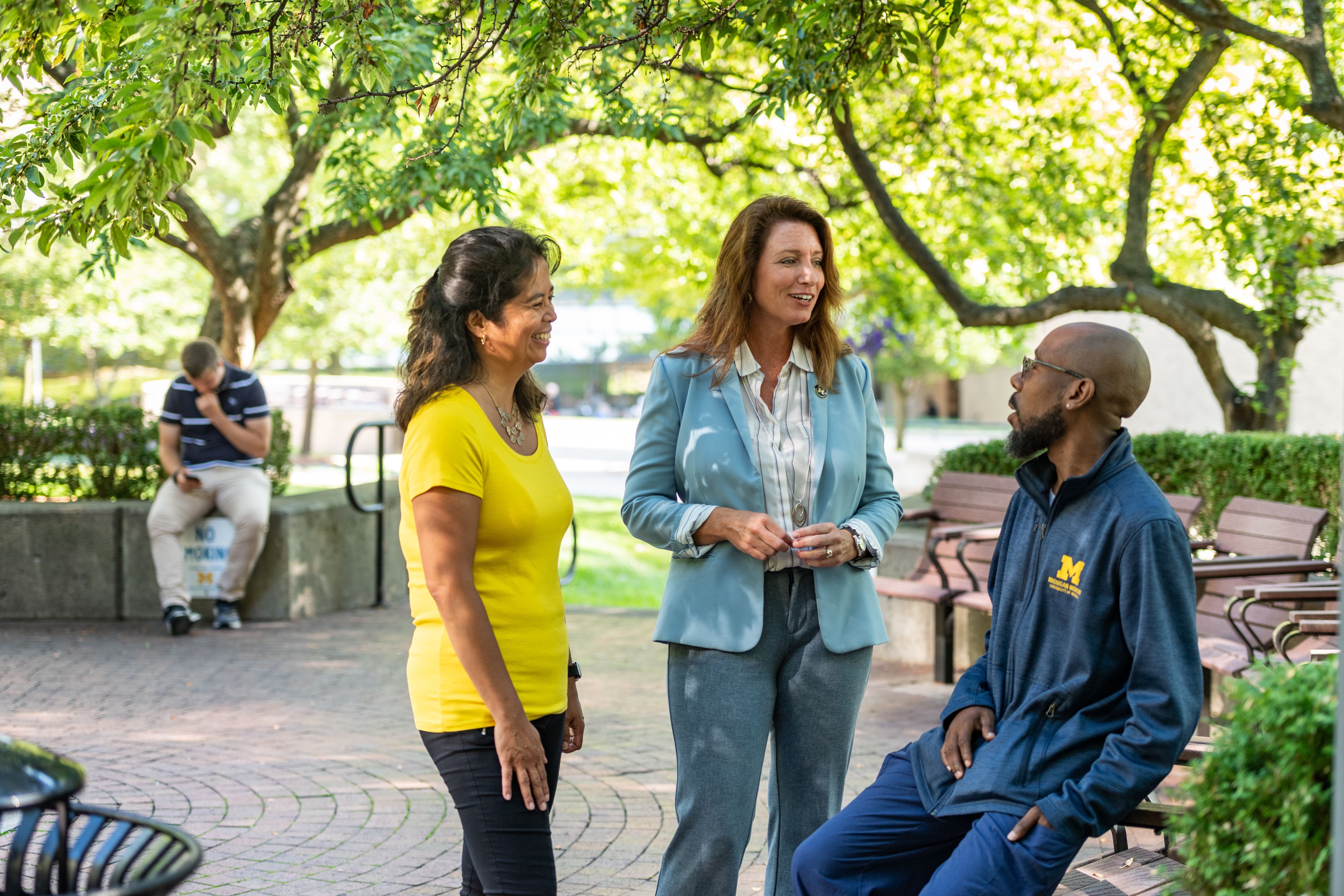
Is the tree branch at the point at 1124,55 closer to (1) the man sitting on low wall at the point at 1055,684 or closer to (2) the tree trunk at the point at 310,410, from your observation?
(1) the man sitting on low wall at the point at 1055,684

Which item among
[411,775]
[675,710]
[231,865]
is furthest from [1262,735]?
[411,775]

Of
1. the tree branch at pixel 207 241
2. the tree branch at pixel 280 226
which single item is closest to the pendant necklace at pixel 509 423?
the tree branch at pixel 280 226

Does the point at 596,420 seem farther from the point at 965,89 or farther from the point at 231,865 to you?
the point at 231,865

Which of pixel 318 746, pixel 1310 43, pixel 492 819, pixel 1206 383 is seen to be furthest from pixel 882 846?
pixel 1206 383

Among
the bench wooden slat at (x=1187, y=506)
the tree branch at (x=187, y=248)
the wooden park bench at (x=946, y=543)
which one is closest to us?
the bench wooden slat at (x=1187, y=506)

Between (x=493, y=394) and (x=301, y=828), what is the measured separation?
278 cm

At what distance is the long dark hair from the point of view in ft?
8.83

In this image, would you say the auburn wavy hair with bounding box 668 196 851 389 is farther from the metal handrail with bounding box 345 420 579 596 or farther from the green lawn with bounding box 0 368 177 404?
the green lawn with bounding box 0 368 177 404

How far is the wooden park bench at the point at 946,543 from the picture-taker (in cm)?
702

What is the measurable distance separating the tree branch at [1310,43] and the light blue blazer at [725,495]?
4.82 meters

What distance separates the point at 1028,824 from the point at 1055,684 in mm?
308

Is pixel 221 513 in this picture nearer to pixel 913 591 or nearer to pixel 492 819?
pixel 913 591

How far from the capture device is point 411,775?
5.46 metres

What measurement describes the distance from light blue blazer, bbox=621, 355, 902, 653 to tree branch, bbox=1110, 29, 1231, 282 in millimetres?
6426
